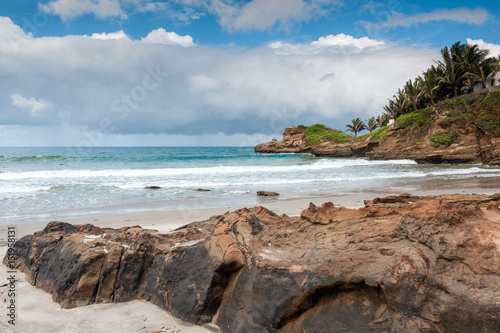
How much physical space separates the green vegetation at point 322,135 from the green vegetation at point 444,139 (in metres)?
21.0

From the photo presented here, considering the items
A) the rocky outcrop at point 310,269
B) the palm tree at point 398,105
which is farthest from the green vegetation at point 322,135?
the rocky outcrop at point 310,269

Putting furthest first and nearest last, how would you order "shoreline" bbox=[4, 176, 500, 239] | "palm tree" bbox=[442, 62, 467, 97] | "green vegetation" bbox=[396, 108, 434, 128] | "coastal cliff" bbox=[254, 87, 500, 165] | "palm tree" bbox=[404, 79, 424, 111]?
"palm tree" bbox=[404, 79, 424, 111], "palm tree" bbox=[442, 62, 467, 97], "green vegetation" bbox=[396, 108, 434, 128], "coastal cliff" bbox=[254, 87, 500, 165], "shoreline" bbox=[4, 176, 500, 239]

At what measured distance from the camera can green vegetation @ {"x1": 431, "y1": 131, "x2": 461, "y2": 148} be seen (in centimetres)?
3449

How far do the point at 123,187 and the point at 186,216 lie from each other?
363 inches

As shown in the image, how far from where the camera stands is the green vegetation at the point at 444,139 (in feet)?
113

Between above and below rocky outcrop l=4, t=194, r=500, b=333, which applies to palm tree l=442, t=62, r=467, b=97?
above

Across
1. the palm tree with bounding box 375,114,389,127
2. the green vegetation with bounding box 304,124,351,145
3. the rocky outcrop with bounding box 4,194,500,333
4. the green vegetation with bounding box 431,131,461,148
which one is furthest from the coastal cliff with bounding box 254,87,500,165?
the rocky outcrop with bounding box 4,194,500,333

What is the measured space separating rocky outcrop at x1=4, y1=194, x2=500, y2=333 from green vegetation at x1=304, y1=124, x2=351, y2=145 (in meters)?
55.7

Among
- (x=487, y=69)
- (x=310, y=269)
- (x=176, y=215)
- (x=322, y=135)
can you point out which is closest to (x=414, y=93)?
(x=487, y=69)

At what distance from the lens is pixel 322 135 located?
64500 millimetres

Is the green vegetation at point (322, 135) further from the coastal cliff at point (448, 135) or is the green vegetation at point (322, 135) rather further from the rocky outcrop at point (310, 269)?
the rocky outcrop at point (310, 269)

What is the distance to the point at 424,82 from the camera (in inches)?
1742

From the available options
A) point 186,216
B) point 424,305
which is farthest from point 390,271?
point 186,216

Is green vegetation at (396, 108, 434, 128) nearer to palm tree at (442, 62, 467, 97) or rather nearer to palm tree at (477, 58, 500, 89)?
palm tree at (442, 62, 467, 97)
